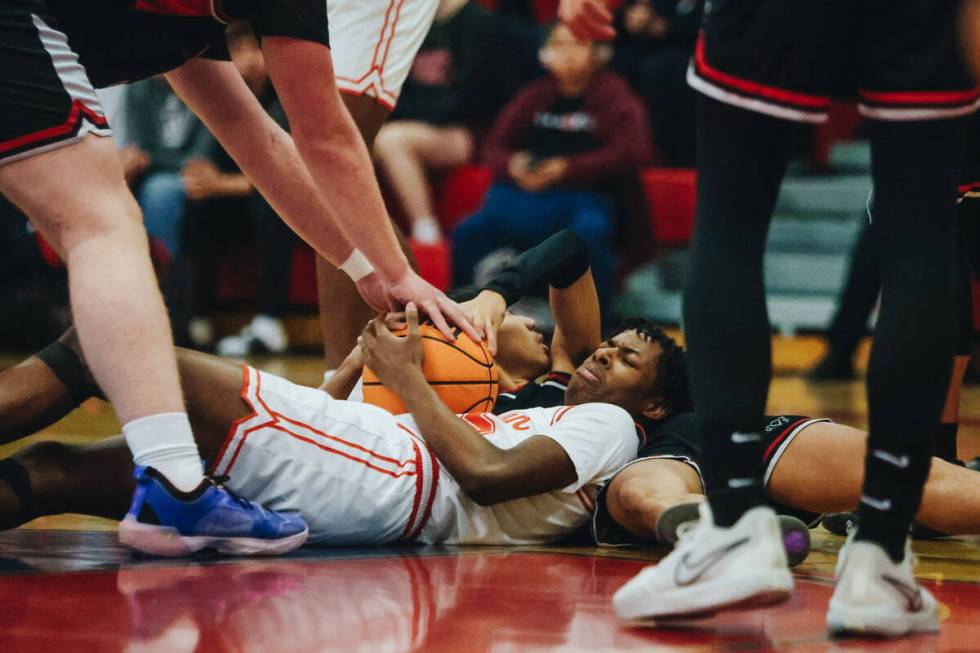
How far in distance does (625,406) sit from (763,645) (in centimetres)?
132

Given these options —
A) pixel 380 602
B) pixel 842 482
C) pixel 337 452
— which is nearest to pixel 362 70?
pixel 337 452

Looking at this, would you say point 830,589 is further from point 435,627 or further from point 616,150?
point 616,150

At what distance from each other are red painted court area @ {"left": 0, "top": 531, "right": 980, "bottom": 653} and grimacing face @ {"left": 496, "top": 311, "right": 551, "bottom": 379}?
98 cm

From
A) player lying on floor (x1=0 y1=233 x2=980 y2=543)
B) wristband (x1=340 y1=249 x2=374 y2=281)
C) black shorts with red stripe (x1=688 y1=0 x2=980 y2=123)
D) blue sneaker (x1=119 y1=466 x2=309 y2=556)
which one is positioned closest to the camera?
black shorts with red stripe (x1=688 y1=0 x2=980 y2=123)

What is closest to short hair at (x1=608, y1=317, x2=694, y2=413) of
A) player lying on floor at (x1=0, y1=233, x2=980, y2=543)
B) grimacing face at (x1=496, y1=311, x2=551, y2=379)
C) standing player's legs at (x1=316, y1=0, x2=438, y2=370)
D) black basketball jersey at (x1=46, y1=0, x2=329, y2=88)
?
player lying on floor at (x1=0, y1=233, x2=980, y2=543)

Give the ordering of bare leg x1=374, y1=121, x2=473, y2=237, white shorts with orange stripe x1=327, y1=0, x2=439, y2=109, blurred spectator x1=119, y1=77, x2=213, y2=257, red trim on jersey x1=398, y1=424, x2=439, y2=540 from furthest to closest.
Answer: bare leg x1=374, y1=121, x2=473, y2=237, blurred spectator x1=119, y1=77, x2=213, y2=257, white shorts with orange stripe x1=327, y1=0, x2=439, y2=109, red trim on jersey x1=398, y1=424, x2=439, y2=540

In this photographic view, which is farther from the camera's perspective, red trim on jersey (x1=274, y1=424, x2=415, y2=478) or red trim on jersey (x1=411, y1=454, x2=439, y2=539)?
red trim on jersey (x1=411, y1=454, x2=439, y2=539)

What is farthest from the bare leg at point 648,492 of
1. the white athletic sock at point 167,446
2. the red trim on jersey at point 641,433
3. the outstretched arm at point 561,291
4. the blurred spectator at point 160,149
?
the blurred spectator at point 160,149

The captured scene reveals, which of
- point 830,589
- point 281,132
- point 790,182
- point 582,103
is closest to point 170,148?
point 582,103

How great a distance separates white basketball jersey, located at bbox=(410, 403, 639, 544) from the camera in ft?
9.90

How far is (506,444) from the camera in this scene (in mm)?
3160

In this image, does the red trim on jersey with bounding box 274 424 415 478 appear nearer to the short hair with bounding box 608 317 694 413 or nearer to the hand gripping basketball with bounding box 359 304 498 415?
the hand gripping basketball with bounding box 359 304 498 415

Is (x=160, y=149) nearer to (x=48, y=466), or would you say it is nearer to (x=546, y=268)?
(x=546, y=268)

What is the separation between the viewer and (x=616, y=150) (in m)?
7.86
